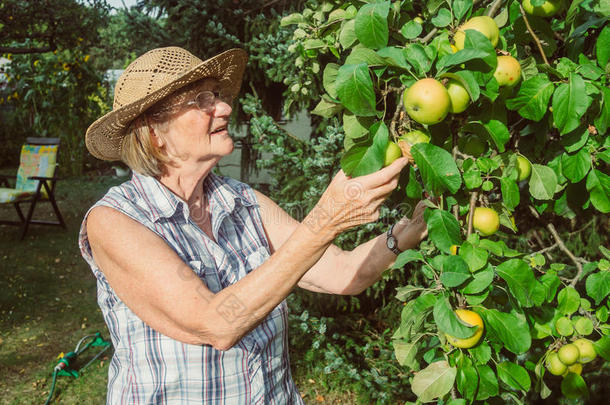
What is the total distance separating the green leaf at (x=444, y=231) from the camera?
0.98 m

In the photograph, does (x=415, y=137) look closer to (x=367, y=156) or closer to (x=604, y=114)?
(x=367, y=156)

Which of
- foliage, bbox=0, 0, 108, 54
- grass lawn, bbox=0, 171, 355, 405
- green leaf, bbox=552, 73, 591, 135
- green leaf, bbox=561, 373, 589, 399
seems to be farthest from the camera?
foliage, bbox=0, 0, 108, 54

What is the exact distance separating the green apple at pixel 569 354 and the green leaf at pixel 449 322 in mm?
376

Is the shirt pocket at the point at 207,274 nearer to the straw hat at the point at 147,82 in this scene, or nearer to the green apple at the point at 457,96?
the straw hat at the point at 147,82

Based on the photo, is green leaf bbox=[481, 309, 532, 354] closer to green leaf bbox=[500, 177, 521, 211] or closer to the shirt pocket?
green leaf bbox=[500, 177, 521, 211]

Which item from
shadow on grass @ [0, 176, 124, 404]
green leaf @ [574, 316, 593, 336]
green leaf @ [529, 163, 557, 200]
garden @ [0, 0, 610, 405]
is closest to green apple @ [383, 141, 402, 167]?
garden @ [0, 0, 610, 405]

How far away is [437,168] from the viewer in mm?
962

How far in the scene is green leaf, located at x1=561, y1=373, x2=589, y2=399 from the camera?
120 centimetres

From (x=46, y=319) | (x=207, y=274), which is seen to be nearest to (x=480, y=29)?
(x=207, y=274)

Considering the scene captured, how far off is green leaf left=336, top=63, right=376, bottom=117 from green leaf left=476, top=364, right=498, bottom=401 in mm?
572

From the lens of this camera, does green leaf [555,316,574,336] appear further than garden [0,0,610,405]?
Yes

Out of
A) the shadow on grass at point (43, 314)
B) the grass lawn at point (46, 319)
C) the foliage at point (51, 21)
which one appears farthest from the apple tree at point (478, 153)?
the foliage at point (51, 21)

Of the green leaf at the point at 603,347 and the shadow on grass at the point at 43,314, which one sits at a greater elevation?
the green leaf at the point at 603,347

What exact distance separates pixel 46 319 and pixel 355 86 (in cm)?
473
